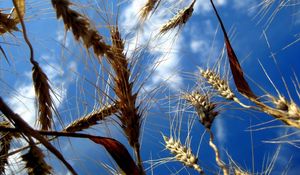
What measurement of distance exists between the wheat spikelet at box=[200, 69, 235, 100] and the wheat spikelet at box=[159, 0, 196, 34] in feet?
1.19

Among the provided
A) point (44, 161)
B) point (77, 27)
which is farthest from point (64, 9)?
point (44, 161)

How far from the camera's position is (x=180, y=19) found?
8.98 feet

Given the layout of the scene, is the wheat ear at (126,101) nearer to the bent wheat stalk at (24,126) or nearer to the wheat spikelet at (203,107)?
the bent wheat stalk at (24,126)

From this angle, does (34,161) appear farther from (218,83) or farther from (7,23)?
(218,83)

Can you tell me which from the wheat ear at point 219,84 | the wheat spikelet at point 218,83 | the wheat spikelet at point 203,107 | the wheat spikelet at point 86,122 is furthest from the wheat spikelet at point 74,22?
the wheat spikelet at point 218,83

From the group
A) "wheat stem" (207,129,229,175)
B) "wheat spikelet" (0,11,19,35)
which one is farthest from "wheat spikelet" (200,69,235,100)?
"wheat spikelet" (0,11,19,35)

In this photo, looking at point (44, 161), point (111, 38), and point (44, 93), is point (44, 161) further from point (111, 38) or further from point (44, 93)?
point (111, 38)

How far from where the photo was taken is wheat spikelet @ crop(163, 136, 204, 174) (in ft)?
6.64

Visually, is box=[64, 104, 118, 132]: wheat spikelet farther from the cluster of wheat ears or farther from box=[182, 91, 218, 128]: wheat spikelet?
box=[182, 91, 218, 128]: wheat spikelet

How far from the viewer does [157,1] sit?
2463mm

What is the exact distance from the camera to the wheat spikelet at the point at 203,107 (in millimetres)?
2111

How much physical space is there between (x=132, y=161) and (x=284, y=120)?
2.01ft

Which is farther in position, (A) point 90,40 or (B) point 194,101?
(B) point 194,101

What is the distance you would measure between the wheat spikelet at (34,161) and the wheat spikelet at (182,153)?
2.94 ft
